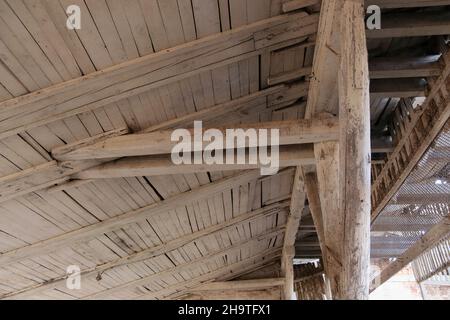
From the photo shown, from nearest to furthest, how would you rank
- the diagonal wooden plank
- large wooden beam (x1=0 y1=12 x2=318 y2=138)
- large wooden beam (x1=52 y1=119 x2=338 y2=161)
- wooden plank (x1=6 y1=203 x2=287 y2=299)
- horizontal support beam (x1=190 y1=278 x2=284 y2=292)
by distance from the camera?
large wooden beam (x1=0 y1=12 x2=318 y2=138), large wooden beam (x1=52 y1=119 x2=338 y2=161), wooden plank (x1=6 y1=203 x2=287 y2=299), the diagonal wooden plank, horizontal support beam (x1=190 y1=278 x2=284 y2=292)

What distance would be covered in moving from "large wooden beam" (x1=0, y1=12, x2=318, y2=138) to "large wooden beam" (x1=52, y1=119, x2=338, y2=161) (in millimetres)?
268

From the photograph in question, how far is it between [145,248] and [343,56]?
10.6 feet

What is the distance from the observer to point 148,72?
191 cm

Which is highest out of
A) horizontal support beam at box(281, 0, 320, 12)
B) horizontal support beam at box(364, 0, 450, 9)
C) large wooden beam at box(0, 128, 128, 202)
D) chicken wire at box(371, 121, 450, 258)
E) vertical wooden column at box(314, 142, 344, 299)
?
horizontal support beam at box(281, 0, 320, 12)

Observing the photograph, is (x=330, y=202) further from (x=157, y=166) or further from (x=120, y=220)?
(x=120, y=220)

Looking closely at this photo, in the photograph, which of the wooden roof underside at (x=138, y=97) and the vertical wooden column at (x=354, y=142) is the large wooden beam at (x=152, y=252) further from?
the vertical wooden column at (x=354, y=142)

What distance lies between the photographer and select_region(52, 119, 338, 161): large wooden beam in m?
2.12

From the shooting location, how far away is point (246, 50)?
2.00 m

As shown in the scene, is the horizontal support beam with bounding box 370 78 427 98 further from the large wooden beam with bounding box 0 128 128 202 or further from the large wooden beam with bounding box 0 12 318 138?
the large wooden beam with bounding box 0 128 128 202

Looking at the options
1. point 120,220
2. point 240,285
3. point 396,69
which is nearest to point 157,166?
point 120,220

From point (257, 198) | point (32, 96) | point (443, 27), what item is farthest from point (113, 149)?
point (257, 198)

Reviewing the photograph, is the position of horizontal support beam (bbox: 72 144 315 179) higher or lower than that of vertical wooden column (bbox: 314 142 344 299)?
higher

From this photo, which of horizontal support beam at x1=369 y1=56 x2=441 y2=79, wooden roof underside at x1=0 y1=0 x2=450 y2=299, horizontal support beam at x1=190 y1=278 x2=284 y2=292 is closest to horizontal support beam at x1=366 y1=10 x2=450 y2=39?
wooden roof underside at x1=0 y1=0 x2=450 y2=299
